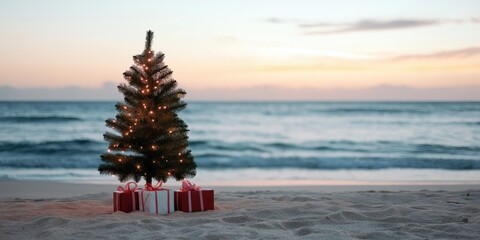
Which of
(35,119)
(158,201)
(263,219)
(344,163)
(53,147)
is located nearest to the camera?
(263,219)

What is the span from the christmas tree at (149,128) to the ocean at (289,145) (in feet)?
23.7

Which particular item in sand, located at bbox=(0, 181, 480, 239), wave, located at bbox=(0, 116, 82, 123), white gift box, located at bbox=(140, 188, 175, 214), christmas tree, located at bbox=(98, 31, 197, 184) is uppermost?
wave, located at bbox=(0, 116, 82, 123)

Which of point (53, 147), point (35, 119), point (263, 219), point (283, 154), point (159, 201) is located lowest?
point (263, 219)

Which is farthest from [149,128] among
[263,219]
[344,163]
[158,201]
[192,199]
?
[344,163]

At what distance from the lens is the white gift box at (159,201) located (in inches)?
299

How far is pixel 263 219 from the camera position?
7.09m

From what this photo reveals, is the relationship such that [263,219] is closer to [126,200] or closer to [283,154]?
[126,200]

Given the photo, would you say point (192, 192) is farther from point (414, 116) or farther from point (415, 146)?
point (414, 116)

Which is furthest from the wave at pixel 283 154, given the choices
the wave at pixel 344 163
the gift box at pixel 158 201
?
the gift box at pixel 158 201

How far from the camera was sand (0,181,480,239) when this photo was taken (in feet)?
20.5

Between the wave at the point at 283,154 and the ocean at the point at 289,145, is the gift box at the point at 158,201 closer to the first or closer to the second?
the ocean at the point at 289,145

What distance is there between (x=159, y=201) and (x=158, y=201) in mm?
13

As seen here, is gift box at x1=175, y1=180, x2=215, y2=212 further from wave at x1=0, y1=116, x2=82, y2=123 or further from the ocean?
wave at x1=0, y1=116, x2=82, y2=123

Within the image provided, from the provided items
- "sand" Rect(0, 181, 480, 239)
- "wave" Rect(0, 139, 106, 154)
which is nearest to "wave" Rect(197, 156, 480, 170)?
"wave" Rect(0, 139, 106, 154)
